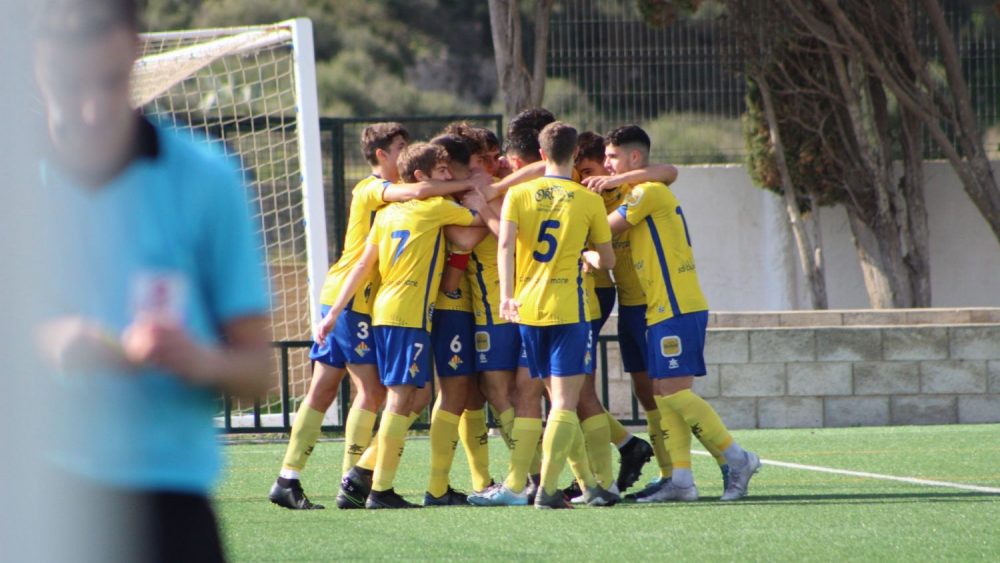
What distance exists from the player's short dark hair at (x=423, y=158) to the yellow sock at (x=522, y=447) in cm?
135

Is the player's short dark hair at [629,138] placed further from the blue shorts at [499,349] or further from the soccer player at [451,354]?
the blue shorts at [499,349]

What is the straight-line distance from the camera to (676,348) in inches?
284

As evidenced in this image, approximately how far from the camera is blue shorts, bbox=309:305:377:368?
24.4 feet

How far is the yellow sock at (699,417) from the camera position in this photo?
723 centimetres

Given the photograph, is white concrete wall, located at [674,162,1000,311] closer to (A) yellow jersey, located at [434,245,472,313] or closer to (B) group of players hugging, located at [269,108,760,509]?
(B) group of players hugging, located at [269,108,760,509]

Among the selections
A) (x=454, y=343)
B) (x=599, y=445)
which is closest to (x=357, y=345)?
(x=454, y=343)

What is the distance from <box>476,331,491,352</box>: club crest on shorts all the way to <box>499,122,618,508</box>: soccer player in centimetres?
43

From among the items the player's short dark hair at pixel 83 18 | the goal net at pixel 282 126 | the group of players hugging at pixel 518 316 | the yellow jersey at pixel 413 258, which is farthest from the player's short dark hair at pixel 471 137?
the player's short dark hair at pixel 83 18

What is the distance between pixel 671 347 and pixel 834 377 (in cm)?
600

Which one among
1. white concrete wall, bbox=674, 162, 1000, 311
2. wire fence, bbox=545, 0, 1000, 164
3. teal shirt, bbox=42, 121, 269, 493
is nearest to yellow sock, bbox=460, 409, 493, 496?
teal shirt, bbox=42, 121, 269, 493

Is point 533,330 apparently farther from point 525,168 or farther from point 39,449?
point 39,449

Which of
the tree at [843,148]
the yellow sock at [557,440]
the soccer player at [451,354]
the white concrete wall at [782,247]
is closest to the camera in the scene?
the yellow sock at [557,440]

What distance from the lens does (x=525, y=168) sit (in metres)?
7.40

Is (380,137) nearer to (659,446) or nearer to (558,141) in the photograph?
(558,141)
